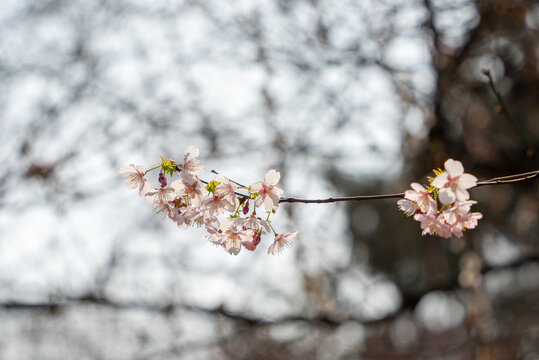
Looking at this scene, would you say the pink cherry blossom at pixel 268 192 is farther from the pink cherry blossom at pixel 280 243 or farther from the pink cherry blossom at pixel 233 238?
the pink cherry blossom at pixel 280 243

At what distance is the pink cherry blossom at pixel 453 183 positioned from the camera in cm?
130

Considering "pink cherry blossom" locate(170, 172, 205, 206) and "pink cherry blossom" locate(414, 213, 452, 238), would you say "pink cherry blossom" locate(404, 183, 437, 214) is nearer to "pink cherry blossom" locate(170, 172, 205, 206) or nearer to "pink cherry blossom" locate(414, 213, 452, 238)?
→ "pink cherry blossom" locate(414, 213, 452, 238)

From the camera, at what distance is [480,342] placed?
4.16m

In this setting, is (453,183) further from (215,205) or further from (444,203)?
(215,205)

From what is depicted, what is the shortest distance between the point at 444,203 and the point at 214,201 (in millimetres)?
660

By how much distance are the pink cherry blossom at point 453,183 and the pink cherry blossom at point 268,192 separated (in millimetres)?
448

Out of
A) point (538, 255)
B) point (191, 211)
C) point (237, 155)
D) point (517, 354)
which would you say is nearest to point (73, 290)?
point (237, 155)

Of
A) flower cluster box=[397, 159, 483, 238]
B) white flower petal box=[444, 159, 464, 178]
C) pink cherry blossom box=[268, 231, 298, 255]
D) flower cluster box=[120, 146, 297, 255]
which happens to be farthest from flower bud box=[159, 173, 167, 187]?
white flower petal box=[444, 159, 464, 178]

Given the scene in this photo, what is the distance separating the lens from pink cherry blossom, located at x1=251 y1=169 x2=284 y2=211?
1415 millimetres

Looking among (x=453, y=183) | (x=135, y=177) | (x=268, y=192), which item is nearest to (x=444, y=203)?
(x=453, y=183)

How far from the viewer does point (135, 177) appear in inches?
63.9

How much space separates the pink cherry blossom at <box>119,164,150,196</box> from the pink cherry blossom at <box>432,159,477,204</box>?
3.00 ft

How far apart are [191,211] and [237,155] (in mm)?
2925

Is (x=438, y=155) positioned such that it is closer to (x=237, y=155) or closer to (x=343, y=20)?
(x=343, y=20)
